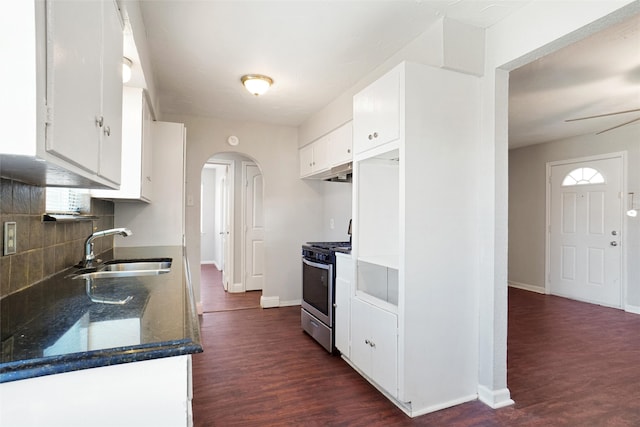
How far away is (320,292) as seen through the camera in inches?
124

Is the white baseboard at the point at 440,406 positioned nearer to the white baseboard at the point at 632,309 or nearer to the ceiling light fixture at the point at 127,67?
the ceiling light fixture at the point at 127,67

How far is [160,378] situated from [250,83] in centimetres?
273

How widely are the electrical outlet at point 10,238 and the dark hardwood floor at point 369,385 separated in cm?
134

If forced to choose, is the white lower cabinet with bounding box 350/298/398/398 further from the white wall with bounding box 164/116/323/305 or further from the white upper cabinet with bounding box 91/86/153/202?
the white wall with bounding box 164/116/323/305

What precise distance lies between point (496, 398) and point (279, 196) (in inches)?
128

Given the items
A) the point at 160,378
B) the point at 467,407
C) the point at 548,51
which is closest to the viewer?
the point at 160,378

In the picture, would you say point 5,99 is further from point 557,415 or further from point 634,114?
point 634,114

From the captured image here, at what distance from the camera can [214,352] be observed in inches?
116

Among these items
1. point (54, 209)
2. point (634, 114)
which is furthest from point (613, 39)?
point (54, 209)

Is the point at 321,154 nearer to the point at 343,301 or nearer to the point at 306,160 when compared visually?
the point at 306,160

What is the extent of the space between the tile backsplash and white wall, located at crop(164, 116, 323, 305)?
265 cm

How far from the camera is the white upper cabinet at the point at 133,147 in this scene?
6.88 ft

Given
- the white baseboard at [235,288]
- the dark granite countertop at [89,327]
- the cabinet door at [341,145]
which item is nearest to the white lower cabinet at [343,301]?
the cabinet door at [341,145]

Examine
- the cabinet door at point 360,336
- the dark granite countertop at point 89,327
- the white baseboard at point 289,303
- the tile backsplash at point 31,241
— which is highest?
the tile backsplash at point 31,241
